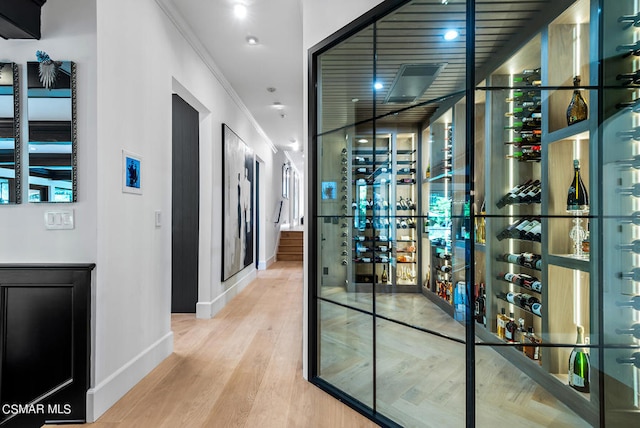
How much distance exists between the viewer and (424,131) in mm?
1848

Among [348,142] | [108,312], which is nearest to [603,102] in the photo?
[348,142]

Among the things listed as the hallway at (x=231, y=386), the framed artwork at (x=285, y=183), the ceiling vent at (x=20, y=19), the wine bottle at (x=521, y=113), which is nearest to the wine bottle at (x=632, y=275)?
the wine bottle at (x=521, y=113)

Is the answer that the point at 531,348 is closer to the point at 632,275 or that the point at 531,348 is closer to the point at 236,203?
the point at 632,275

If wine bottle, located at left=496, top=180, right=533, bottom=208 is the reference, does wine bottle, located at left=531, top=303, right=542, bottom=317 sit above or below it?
below

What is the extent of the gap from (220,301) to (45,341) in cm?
237

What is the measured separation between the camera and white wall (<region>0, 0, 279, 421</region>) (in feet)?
6.73

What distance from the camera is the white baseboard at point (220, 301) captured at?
13.1ft

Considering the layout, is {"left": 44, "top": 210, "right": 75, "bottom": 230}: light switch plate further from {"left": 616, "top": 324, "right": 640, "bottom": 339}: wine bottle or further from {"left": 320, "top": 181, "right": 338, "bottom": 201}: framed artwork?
{"left": 616, "top": 324, "right": 640, "bottom": 339}: wine bottle

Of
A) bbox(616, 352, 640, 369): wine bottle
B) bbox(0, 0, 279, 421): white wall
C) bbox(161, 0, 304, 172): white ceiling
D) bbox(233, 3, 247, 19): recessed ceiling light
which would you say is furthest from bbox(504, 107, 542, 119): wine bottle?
bbox(233, 3, 247, 19): recessed ceiling light

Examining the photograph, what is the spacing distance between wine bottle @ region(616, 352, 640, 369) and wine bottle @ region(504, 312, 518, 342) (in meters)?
0.38

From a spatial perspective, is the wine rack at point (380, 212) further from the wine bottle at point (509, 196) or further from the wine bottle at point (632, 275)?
the wine bottle at point (632, 275)

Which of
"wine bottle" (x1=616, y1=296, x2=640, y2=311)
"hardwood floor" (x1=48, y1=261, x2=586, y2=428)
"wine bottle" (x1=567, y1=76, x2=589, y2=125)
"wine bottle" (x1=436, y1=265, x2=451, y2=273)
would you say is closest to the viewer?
"wine bottle" (x1=616, y1=296, x2=640, y2=311)

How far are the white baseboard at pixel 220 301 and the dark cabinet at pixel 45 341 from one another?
197 cm

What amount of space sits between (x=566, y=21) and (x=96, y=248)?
2669mm
